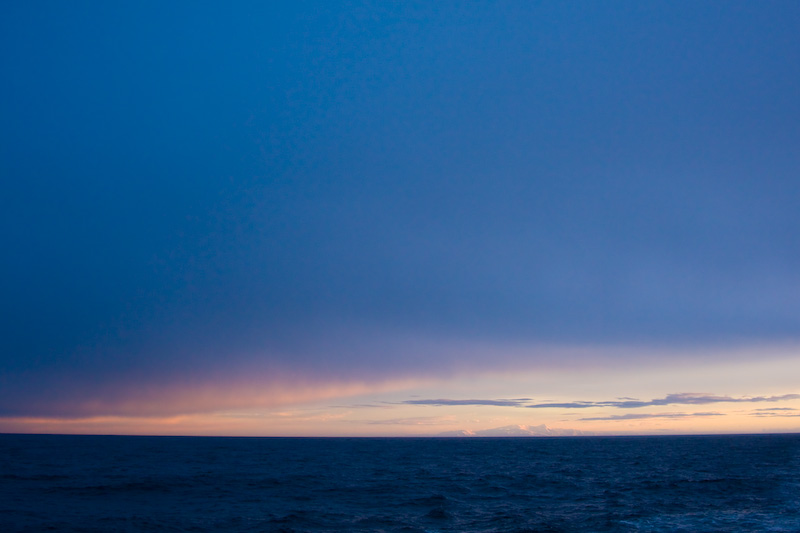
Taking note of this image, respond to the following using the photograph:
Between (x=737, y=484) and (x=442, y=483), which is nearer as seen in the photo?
(x=737, y=484)

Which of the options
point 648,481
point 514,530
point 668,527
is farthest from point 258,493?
point 648,481

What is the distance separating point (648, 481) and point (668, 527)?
76.5ft

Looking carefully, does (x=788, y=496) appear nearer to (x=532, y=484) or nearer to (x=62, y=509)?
(x=532, y=484)

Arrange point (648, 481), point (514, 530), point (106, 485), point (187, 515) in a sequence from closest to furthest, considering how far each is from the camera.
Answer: point (514, 530)
point (187, 515)
point (106, 485)
point (648, 481)

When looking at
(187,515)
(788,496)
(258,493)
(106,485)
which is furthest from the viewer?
(106,485)

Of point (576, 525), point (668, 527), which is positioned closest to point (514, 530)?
point (576, 525)

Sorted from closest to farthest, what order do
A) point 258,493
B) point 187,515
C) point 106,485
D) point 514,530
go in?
1. point 514,530
2. point 187,515
3. point 258,493
4. point 106,485

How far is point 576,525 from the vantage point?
27922 mm

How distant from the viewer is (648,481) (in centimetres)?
4809

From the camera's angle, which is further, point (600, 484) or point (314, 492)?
point (600, 484)

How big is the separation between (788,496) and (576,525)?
2072 cm

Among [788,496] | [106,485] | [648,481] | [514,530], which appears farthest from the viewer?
[648,481]

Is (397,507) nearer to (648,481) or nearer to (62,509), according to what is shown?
(62,509)

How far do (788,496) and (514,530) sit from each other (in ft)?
80.3
